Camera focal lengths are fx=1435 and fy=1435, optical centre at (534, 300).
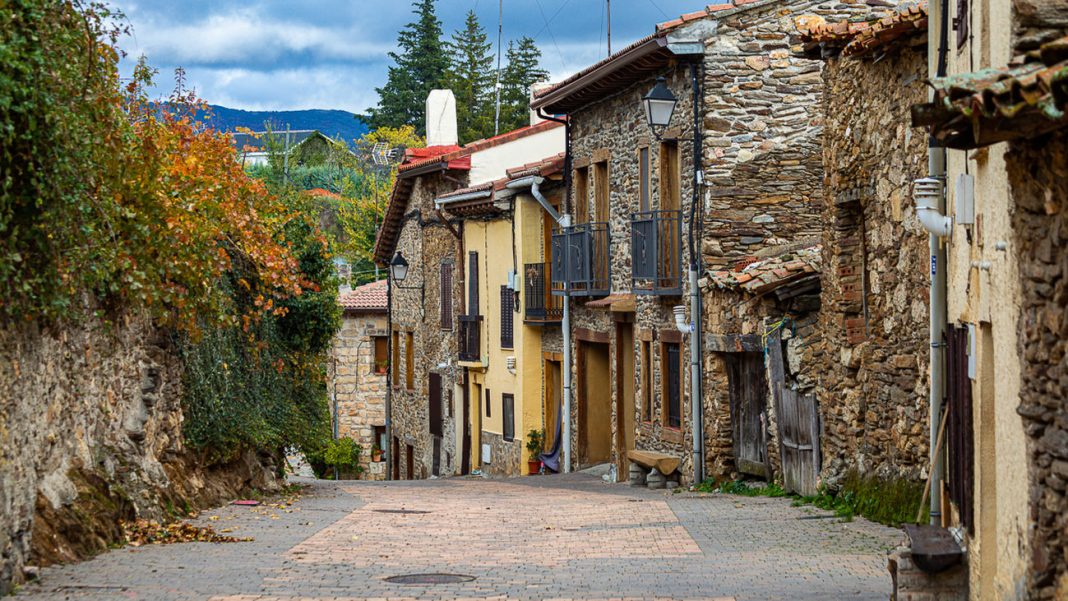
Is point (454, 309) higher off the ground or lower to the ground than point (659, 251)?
lower

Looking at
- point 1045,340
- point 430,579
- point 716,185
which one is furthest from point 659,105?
point 1045,340

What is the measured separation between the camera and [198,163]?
1496cm

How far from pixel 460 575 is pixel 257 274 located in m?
6.89

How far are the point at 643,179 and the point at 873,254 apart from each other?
27.7 feet

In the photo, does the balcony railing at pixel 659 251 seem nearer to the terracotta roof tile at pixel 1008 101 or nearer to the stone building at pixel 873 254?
the stone building at pixel 873 254

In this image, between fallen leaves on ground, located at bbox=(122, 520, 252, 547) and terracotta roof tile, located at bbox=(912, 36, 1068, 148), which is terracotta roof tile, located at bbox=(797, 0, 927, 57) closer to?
terracotta roof tile, located at bbox=(912, 36, 1068, 148)

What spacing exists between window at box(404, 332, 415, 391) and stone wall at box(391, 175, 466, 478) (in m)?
0.13

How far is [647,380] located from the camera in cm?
2247

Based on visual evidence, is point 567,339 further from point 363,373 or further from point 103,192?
point 363,373

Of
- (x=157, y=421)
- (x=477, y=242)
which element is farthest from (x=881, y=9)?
(x=477, y=242)

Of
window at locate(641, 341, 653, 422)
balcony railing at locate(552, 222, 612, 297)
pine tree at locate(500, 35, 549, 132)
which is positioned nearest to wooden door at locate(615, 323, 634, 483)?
balcony railing at locate(552, 222, 612, 297)

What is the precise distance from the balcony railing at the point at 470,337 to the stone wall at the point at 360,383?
9692mm

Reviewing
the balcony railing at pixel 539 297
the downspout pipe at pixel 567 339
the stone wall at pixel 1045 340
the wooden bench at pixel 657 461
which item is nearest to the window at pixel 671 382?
the wooden bench at pixel 657 461

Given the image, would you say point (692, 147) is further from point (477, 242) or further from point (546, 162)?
point (477, 242)
